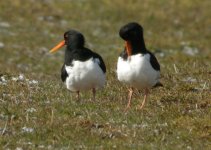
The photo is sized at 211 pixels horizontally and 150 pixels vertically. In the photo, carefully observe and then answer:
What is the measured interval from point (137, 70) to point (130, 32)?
955 millimetres

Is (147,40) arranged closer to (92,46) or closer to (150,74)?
(92,46)

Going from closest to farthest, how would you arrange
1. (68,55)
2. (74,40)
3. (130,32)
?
(130,32), (68,55), (74,40)

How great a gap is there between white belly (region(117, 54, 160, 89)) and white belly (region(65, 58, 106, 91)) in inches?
35.9

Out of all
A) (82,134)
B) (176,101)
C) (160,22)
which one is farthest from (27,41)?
(82,134)

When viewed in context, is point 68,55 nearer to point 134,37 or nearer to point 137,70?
point 134,37

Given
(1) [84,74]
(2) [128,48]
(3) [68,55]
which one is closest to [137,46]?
(2) [128,48]

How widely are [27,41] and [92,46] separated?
355 centimetres

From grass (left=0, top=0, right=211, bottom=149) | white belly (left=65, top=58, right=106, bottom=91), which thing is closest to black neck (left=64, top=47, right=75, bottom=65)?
white belly (left=65, top=58, right=106, bottom=91)

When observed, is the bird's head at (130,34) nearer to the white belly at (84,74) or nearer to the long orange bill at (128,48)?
the long orange bill at (128,48)

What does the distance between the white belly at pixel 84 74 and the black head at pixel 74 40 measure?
884 mm

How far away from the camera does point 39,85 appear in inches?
756

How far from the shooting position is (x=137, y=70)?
1534 cm

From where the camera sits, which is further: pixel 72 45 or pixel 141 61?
pixel 72 45

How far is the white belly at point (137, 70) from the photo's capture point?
15.4 meters
